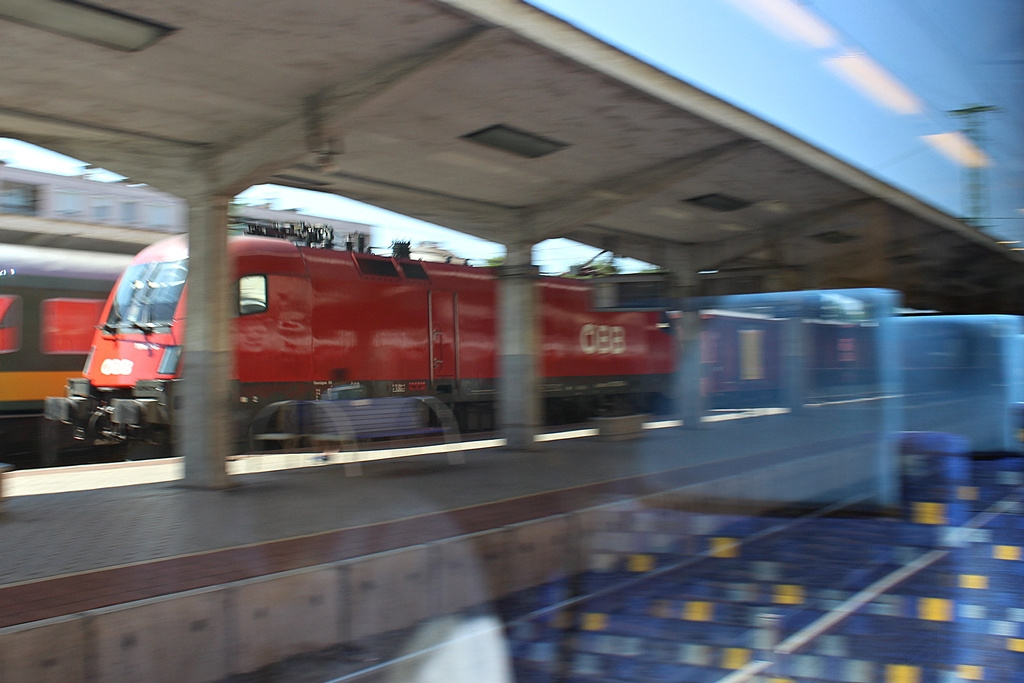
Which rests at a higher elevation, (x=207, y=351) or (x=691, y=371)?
(x=207, y=351)

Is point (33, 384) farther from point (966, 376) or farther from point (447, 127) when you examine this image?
point (966, 376)

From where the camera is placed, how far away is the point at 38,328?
44.3 feet

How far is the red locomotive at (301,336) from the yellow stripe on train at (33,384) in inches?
49.5

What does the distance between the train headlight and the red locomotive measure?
19 mm

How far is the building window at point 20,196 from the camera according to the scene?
95.1ft

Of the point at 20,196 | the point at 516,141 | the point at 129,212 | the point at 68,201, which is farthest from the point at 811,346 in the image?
the point at 68,201

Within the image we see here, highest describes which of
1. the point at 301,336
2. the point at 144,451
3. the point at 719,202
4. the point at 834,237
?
the point at 719,202

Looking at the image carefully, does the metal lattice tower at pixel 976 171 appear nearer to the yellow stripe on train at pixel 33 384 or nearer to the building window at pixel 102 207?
the yellow stripe on train at pixel 33 384

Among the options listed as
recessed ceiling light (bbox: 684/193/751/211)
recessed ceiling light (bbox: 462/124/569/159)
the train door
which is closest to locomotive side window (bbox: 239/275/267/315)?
the train door

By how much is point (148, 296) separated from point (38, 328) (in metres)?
2.50

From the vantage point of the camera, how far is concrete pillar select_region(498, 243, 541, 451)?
12.1 m

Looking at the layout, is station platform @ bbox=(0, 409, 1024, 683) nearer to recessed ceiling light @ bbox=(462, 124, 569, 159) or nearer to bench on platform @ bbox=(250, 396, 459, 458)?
bench on platform @ bbox=(250, 396, 459, 458)

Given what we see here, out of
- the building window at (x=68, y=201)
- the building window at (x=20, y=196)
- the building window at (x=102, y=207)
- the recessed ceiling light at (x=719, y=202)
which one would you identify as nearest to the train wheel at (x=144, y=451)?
the recessed ceiling light at (x=719, y=202)

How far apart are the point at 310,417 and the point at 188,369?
8.70ft
